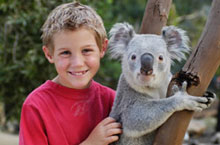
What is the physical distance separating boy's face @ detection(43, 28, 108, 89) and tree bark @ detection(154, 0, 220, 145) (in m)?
0.63

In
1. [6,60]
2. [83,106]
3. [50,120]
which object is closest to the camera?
[50,120]

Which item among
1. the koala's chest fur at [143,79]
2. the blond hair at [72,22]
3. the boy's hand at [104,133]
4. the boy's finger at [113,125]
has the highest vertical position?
the blond hair at [72,22]

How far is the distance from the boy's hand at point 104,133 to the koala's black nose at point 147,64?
1.45 feet

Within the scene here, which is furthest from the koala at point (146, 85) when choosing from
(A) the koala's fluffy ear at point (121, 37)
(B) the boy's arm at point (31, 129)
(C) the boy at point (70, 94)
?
(B) the boy's arm at point (31, 129)

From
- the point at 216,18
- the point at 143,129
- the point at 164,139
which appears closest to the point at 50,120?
the point at 143,129

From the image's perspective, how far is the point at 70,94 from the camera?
6.57ft

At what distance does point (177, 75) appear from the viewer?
1595 millimetres

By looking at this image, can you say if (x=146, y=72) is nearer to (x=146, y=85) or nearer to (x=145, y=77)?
(x=145, y=77)

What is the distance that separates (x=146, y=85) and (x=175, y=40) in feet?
1.31

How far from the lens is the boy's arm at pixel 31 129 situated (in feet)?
5.97

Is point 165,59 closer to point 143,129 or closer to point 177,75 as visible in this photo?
point 177,75

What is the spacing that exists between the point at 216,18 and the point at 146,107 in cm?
66

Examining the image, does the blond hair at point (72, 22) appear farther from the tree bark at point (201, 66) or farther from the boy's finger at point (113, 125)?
the tree bark at point (201, 66)

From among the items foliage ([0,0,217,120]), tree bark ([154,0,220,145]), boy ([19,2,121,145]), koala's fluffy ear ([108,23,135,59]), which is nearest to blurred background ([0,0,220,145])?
foliage ([0,0,217,120])
